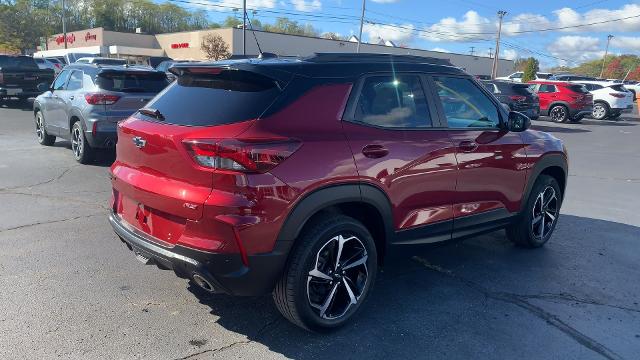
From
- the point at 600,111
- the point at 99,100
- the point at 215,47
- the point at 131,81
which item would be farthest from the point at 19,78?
the point at 215,47

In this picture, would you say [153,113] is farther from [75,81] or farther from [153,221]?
[75,81]

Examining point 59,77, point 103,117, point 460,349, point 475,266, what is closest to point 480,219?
point 475,266

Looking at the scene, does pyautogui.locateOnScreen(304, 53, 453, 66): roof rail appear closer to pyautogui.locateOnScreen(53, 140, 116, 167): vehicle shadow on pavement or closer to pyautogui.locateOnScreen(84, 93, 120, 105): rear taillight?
pyautogui.locateOnScreen(84, 93, 120, 105): rear taillight

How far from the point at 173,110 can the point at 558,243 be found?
4.27m

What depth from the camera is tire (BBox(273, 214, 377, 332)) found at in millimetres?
3234

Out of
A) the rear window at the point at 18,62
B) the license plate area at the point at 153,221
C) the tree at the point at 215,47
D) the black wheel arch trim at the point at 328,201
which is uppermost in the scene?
the tree at the point at 215,47

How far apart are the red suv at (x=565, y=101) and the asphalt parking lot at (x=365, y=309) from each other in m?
17.4

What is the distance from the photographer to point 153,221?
11.0ft

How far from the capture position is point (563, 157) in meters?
5.41

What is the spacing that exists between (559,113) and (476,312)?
20.7 meters

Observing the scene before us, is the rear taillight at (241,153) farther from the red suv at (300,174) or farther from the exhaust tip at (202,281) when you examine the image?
the exhaust tip at (202,281)

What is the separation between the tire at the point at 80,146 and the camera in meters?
8.52

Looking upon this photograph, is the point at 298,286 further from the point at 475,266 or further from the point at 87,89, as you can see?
the point at 87,89

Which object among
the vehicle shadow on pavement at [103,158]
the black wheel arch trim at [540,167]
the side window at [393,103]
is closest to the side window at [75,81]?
the vehicle shadow on pavement at [103,158]
